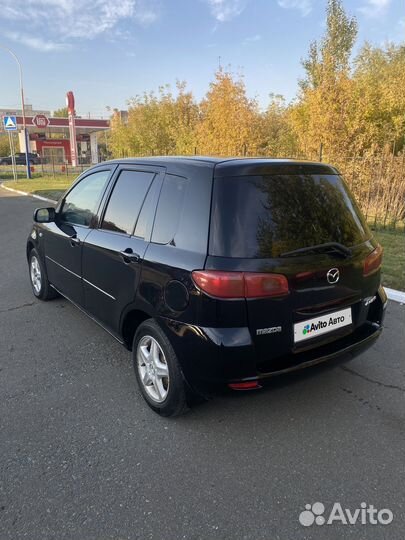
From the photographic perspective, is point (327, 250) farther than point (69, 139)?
No

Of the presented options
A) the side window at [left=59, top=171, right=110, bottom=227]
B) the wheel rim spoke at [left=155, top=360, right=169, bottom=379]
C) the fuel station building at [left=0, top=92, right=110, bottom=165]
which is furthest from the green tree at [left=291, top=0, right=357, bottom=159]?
the fuel station building at [left=0, top=92, right=110, bottom=165]

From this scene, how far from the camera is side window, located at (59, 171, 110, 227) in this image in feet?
11.7

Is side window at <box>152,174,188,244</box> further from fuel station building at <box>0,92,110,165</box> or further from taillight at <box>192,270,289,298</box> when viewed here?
fuel station building at <box>0,92,110,165</box>

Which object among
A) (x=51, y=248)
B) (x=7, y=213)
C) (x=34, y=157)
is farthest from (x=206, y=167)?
(x=34, y=157)

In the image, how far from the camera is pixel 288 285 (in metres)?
2.28

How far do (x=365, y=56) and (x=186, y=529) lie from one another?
20.2 metres

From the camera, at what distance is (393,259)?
628 cm

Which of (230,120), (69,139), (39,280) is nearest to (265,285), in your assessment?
(39,280)

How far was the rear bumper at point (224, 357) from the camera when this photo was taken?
221cm

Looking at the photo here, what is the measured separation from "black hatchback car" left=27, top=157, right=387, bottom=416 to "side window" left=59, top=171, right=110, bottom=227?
1.53ft

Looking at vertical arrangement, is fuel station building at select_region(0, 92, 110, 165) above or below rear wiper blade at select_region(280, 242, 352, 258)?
above

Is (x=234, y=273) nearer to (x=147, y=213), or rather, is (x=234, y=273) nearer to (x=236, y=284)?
(x=236, y=284)

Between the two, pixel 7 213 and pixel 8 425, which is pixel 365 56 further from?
pixel 8 425

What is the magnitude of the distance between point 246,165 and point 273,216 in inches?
13.6
